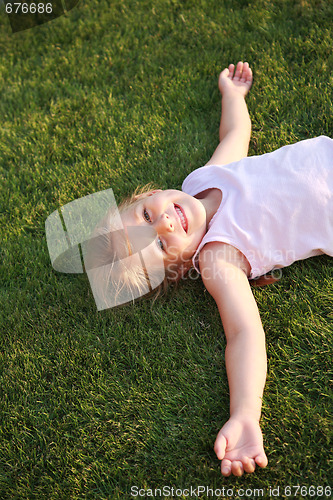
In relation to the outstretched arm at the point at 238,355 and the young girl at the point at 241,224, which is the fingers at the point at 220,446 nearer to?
the outstretched arm at the point at 238,355

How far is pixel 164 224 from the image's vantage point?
89.4 inches

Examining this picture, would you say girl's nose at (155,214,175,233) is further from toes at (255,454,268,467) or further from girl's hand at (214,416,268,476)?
toes at (255,454,268,467)

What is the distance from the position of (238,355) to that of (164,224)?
0.71 metres

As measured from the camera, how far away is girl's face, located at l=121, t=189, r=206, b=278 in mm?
2312

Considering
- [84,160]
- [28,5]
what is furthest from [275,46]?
[28,5]

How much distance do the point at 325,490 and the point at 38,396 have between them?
4.18ft

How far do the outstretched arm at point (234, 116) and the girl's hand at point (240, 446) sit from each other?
4.79 feet

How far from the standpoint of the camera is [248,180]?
2.43 m

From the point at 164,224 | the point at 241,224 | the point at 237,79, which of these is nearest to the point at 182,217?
the point at 164,224

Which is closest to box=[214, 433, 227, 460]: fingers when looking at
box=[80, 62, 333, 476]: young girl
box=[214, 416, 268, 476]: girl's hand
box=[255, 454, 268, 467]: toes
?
box=[214, 416, 268, 476]: girl's hand

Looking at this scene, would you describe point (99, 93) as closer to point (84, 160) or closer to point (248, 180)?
point (84, 160)

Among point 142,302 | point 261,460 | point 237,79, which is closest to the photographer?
point 261,460

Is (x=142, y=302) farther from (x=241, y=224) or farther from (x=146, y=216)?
(x=241, y=224)

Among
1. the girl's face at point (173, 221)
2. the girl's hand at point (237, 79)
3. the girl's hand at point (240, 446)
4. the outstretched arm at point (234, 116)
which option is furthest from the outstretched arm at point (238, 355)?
the girl's hand at point (237, 79)
